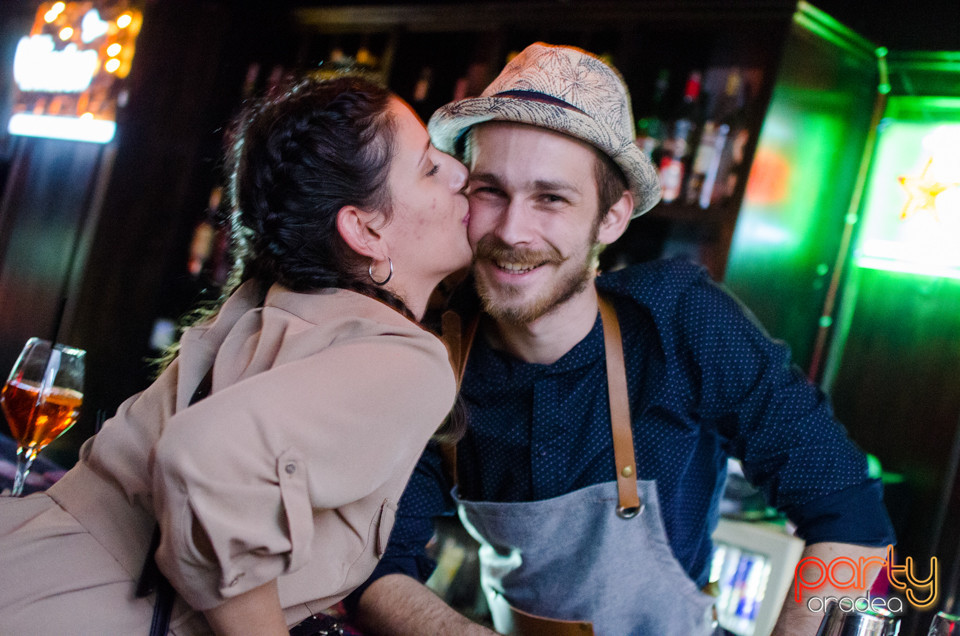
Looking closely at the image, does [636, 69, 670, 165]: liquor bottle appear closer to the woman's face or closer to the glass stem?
the woman's face

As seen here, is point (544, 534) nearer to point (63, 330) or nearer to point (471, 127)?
point (471, 127)

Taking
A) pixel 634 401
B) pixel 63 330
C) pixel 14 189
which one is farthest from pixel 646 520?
pixel 14 189

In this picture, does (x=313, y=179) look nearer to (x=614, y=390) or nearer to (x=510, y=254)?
(x=510, y=254)

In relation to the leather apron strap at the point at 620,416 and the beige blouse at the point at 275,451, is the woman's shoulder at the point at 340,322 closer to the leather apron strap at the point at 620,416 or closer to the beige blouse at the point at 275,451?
the beige blouse at the point at 275,451

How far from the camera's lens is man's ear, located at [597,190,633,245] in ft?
5.39

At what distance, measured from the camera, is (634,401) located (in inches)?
60.4

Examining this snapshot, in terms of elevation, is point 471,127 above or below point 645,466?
above

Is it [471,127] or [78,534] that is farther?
[471,127]

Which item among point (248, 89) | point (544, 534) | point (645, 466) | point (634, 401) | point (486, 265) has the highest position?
point (248, 89)

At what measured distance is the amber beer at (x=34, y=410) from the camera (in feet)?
4.25

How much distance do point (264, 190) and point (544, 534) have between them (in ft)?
2.55

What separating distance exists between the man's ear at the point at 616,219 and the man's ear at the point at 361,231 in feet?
1.87

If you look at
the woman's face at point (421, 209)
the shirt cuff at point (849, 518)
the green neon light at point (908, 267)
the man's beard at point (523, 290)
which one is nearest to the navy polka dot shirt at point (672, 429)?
the shirt cuff at point (849, 518)

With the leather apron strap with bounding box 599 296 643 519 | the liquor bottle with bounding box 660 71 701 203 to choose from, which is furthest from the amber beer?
the liquor bottle with bounding box 660 71 701 203
